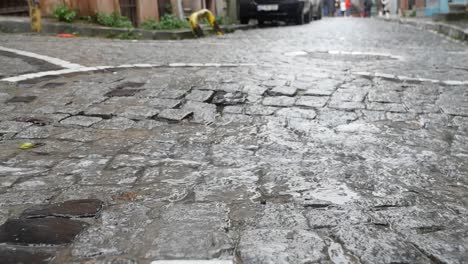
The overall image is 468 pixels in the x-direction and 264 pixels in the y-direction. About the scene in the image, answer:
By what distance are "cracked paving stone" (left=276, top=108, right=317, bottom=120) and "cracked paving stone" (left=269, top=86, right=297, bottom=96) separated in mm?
544

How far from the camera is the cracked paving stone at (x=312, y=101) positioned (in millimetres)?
4450

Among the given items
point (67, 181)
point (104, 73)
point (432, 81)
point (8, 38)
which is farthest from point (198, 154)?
point (8, 38)

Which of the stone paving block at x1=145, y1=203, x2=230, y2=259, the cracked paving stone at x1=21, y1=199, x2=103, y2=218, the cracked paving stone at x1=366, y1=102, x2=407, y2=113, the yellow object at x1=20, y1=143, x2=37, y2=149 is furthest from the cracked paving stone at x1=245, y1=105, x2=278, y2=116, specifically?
the cracked paving stone at x1=21, y1=199, x2=103, y2=218

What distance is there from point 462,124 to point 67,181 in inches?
121

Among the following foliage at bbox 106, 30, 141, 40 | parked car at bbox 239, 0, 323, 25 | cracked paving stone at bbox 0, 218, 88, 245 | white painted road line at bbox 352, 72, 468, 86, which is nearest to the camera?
cracked paving stone at bbox 0, 218, 88, 245

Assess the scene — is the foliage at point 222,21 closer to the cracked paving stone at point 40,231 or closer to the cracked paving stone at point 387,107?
the cracked paving stone at point 387,107

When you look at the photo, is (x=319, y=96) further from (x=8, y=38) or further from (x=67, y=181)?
(x=8, y=38)

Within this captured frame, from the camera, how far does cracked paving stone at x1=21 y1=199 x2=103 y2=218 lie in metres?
2.26

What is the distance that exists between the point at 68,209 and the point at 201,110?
6.88 feet

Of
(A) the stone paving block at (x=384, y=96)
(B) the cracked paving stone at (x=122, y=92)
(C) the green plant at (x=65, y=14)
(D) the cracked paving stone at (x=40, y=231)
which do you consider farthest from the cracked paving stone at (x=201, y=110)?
(C) the green plant at (x=65, y=14)

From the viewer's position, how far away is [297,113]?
4.19 metres

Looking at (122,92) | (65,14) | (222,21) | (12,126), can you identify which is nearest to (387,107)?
(122,92)

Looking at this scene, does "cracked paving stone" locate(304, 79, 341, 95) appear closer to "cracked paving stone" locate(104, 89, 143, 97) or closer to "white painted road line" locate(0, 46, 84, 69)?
"cracked paving stone" locate(104, 89, 143, 97)

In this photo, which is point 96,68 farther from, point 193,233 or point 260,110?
point 193,233
